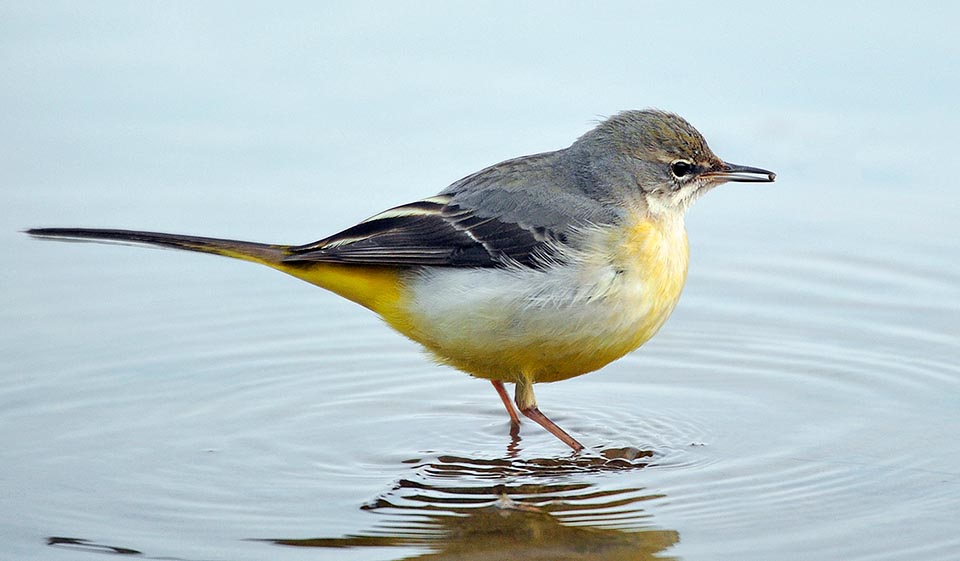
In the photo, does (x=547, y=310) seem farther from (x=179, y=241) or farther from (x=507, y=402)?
(x=179, y=241)

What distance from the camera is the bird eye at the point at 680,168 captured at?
859 cm

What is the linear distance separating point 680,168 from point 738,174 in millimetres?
366

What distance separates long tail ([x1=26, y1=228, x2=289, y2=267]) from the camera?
8117 millimetres

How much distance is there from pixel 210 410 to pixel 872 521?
3702 mm

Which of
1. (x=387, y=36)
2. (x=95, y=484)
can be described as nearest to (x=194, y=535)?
(x=95, y=484)

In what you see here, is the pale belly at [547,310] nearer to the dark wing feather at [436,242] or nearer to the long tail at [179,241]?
the dark wing feather at [436,242]

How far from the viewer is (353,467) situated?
774 cm

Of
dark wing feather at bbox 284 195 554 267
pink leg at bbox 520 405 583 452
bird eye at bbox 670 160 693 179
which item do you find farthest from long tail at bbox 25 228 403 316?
bird eye at bbox 670 160 693 179

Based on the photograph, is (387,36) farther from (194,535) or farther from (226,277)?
(194,535)

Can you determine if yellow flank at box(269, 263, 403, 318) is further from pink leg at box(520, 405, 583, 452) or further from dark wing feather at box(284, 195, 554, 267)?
pink leg at box(520, 405, 583, 452)

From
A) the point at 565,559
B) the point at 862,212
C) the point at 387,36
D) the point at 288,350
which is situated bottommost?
the point at 565,559

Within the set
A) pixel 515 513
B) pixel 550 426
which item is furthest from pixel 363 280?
pixel 515 513

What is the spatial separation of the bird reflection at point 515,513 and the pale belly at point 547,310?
21.5 inches

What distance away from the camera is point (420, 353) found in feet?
31.2
